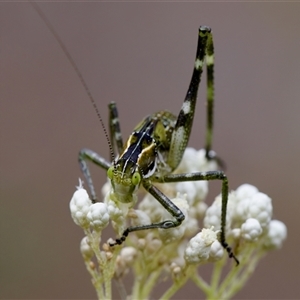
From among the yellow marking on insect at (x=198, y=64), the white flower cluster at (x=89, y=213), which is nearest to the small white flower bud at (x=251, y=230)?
the white flower cluster at (x=89, y=213)

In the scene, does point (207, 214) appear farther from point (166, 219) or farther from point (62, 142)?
point (62, 142)

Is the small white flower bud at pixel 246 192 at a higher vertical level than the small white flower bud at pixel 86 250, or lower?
higher

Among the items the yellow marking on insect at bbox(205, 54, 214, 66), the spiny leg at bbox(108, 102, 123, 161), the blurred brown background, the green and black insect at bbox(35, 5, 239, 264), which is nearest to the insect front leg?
the green and black insect at bbox(35, 5, 239, 264)

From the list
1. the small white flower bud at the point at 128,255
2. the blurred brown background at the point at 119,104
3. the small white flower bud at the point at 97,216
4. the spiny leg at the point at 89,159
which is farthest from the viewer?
the blurred brown background at the point at 119,104

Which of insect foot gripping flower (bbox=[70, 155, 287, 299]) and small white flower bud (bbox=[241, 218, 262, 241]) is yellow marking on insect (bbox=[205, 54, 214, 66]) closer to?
insect foot gripping flower (bbox=[70, 155, 287, 299])

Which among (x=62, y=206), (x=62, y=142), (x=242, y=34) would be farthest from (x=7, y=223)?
(x=242, y=34)

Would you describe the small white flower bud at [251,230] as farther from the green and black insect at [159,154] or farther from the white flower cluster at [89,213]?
the white flower cluster at [89,213]

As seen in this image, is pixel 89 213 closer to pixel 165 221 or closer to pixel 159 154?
pixel 165 221
